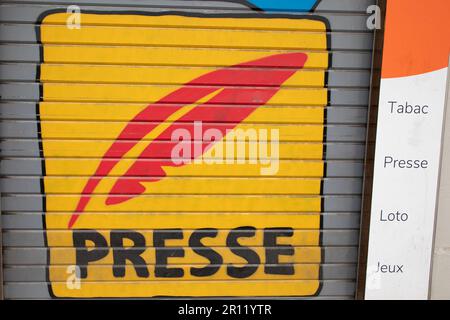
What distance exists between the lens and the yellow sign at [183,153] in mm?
3004

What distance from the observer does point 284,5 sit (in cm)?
300

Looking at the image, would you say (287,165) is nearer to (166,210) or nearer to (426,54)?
(166,210)

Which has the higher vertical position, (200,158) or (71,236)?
(200,158)

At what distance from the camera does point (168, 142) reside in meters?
3.09

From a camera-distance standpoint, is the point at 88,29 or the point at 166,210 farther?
the point at 166,210

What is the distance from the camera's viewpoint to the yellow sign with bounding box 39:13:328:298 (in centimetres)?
300

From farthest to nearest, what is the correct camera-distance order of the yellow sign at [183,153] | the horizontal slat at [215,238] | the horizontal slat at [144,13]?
the horizontal slat at [215,238] → the yellow sign at [183,153] → the horizontal slat at [144,13]

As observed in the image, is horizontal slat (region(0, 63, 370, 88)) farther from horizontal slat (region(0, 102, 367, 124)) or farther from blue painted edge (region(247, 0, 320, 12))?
blue painted edge (region(247, 0, 320, 12))

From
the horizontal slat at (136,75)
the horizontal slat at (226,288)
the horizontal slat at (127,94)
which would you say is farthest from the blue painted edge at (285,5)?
the horizontal slat at (226,288)

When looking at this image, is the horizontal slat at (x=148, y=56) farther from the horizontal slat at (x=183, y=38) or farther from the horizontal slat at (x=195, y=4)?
the horizontal slat at (x=195, y=4)

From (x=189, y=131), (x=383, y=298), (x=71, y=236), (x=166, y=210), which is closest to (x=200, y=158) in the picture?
(x=189, y=131)

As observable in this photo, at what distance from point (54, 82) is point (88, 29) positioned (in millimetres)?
409

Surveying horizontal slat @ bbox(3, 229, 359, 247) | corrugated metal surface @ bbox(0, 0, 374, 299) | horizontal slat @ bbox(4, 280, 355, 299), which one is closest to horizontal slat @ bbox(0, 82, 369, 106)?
corrugated metal surface @ bbox(0, 0, 374, 299)

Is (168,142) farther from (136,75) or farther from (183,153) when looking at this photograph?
(136,75)
